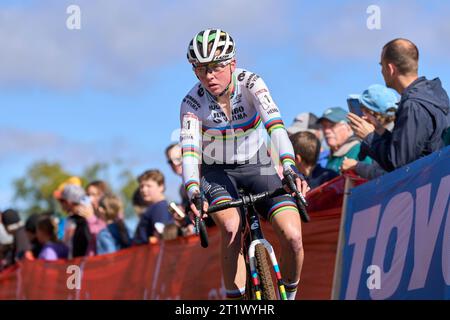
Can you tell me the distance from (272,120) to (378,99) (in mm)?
1699

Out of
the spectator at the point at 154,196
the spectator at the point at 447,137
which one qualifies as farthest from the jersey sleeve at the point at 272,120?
the spectator at the point at 154,196

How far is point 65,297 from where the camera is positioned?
14109 millimetres

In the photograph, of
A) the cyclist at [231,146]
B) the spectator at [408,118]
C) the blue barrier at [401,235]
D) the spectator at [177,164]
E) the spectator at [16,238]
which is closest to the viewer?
the blue barrier at [401,235]

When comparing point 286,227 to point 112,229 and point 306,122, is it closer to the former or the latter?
point 306,122

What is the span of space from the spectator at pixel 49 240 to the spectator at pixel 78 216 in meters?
0.79

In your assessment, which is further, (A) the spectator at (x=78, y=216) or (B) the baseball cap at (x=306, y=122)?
(A) the spectator at (x=78, y=216)

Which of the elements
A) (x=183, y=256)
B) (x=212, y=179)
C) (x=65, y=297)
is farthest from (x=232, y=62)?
(x=65, y=297)

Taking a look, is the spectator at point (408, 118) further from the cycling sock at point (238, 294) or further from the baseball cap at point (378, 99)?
the cycling sock at point (238, 294)

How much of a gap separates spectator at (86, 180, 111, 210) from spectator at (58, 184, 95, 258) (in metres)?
0.21

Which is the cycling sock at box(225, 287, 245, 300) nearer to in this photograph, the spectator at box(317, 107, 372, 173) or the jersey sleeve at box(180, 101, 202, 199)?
the jersey sleeve at box(180, 101, 202, 199)

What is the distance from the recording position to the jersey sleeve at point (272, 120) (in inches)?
265

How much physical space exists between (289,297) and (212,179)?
114 centimetres

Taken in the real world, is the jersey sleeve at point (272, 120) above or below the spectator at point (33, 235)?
below

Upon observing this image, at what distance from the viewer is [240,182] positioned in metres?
7.33
